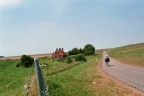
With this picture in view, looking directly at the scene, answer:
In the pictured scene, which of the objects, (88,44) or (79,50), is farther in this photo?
(88,44)

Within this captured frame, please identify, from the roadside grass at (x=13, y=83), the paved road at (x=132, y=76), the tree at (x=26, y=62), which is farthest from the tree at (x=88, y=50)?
the paved road at (x=132, y=76)

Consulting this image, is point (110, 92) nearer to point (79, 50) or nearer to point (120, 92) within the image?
point (120, 92)

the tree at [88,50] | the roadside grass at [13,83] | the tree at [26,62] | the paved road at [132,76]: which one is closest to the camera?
the roadside grass at [13,83]

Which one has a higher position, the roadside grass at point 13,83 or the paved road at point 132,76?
the paved road at point 132,76

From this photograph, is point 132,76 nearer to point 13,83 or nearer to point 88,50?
point 13,83

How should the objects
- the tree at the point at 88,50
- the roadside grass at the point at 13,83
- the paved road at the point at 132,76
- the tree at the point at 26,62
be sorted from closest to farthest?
1. the roadside grass at the point at 13,83
2. the paved road at the point at 132,76
3. the tree at the point at 26,62
4. the tree at the point at 88,50

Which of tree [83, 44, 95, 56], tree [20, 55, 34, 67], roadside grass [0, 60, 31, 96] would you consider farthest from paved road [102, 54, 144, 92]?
tree [83, 44, 95, 56]

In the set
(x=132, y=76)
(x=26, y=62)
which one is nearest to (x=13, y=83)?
(x=132, y=76)

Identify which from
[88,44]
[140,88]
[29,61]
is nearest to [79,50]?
[88,44]

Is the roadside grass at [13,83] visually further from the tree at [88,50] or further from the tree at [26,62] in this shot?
the tree at [88,50]

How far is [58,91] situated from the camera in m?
13.2

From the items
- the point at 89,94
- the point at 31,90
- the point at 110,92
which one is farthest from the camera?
the point at 110,92

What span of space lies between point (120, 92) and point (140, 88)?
1.66 m

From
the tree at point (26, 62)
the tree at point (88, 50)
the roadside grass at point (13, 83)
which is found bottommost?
the roadside grass at point (13, 83)
